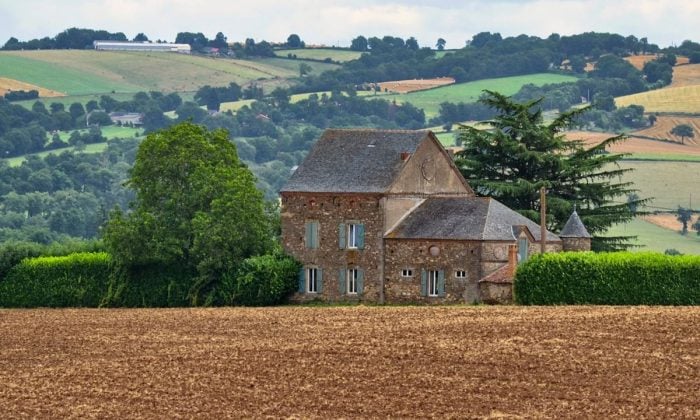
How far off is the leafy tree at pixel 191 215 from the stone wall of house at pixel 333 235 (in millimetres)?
2006

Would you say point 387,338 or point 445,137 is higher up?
point 445,137

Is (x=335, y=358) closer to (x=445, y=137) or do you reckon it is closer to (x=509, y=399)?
(x=509, y=399)

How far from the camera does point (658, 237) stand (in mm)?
135625

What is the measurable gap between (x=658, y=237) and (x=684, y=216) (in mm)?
5178

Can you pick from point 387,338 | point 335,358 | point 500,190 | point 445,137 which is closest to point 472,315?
point 387,338

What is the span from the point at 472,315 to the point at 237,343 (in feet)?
35.6

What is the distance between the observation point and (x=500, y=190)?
93125 millimetres

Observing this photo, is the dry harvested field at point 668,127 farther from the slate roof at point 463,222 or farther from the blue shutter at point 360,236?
the blue shutter at point 360,236

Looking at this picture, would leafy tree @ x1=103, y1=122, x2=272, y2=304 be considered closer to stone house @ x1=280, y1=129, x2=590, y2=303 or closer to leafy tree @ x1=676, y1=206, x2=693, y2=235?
stone house @ x1=280, y1=129, x2=590, y2=303

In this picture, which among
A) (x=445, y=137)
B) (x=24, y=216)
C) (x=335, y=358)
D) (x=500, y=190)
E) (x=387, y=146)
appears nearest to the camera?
(x=335, y=358)

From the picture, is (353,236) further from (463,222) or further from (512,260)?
(512,260)

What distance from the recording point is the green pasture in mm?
129750

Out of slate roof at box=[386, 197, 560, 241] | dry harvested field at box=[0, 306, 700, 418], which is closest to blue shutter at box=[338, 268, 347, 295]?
slate roof at box=[386, 197, 560, 241]

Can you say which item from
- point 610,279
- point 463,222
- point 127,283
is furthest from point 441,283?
point 127,283
